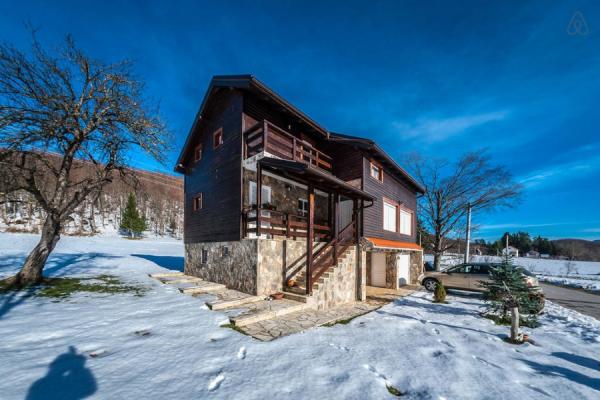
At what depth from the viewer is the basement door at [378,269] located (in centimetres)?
1627

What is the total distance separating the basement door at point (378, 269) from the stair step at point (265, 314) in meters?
8.86

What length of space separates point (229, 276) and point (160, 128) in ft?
24.9

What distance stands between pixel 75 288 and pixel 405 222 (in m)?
19.8

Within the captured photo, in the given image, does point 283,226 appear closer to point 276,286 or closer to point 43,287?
point 276,286

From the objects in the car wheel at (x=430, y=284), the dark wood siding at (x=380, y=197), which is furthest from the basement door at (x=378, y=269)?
the car wheel at (x=430, y=284)

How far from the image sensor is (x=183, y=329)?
247 inches

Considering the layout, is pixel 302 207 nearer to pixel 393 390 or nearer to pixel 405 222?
pixel 405 222

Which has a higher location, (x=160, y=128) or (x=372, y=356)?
(x=160, y=128)

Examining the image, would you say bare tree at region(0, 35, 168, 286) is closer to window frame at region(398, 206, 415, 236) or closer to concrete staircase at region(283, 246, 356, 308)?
concrete staircase at region(283, 246, 356, 308)

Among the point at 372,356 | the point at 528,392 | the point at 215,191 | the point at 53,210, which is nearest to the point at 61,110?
the point at 53,210

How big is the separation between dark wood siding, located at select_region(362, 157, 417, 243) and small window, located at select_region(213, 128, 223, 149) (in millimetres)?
7622

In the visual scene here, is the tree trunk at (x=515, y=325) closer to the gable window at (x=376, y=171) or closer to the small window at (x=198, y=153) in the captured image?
the gable window at (x=376, y=171)

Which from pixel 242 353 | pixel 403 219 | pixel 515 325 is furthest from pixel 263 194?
pixel 403 219

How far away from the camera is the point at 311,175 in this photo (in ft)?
32.2
